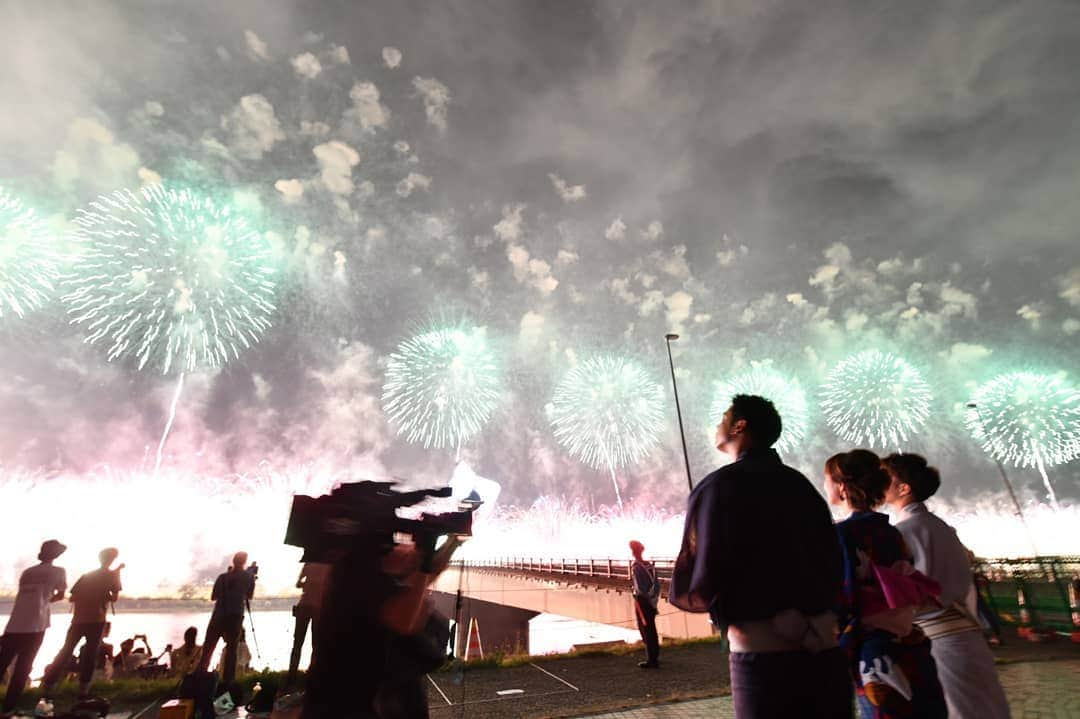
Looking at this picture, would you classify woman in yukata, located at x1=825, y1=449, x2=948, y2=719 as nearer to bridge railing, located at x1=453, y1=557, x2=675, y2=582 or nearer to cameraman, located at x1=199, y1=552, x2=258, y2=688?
cameraman, located at x1=199, y1=552, x2=258, y2=688

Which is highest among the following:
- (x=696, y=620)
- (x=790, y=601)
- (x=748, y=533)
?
(x=748, y=533)

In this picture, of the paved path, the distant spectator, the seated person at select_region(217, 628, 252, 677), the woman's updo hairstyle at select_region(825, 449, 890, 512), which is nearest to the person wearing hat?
the seated person at select_region(217, 628, 252, 677)

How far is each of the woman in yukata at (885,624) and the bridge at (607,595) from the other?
7.46ft

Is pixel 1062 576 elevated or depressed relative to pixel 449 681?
elevated

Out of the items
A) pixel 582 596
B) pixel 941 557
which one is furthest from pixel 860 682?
pixel 582 596

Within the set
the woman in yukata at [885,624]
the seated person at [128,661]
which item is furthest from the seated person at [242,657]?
the woman in yukata at [885,624]

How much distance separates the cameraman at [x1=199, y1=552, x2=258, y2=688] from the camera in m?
7.07

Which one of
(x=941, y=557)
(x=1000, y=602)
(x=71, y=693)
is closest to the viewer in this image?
(x=941, y=557)

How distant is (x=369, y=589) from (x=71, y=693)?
23.7ft

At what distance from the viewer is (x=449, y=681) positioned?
23.6ft

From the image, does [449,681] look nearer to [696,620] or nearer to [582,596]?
[696,620]

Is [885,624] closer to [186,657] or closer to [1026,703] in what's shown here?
[1026,703]

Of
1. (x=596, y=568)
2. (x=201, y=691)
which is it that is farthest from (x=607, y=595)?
(x=201, y=691)

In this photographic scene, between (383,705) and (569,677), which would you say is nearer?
(383,705)
